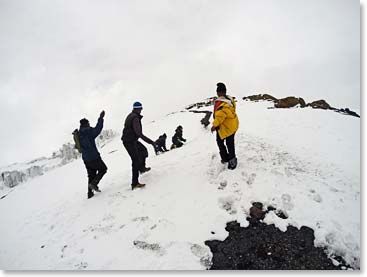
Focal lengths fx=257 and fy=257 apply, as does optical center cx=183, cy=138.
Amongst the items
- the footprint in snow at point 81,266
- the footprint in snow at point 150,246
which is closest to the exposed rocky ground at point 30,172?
the footprint in snow at point 81,266

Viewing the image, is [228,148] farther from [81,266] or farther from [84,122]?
[81,266]

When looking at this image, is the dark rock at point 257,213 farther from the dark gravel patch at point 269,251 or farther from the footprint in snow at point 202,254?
the footprint in snow at point 202,254

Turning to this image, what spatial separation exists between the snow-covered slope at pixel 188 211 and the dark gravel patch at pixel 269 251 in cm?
13

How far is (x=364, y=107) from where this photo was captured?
5.22m

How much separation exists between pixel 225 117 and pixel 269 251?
2.86 meters

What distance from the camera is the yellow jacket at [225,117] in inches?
225

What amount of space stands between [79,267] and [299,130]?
8550 mm

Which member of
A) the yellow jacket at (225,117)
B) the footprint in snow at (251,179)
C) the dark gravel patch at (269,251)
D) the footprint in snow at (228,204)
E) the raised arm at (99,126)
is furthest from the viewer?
the raised arm at (99,126)

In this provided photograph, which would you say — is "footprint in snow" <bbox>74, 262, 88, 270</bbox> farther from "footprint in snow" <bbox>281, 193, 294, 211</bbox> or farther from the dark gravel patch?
"footprint in snow" <bbox>281, 193, 294, 211</bbox>

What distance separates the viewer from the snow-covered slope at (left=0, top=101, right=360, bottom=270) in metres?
4.14

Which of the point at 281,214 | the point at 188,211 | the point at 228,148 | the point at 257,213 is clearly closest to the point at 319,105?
the point at 228,148

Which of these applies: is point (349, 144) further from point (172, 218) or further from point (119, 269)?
point (119, 269)

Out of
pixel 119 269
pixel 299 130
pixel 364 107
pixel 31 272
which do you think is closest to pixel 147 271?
pixel 119 269

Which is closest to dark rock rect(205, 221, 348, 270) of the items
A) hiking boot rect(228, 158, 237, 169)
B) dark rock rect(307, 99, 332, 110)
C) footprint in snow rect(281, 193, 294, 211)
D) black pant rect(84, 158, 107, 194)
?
footprint in snow rect(281, 193, 294, 211)
